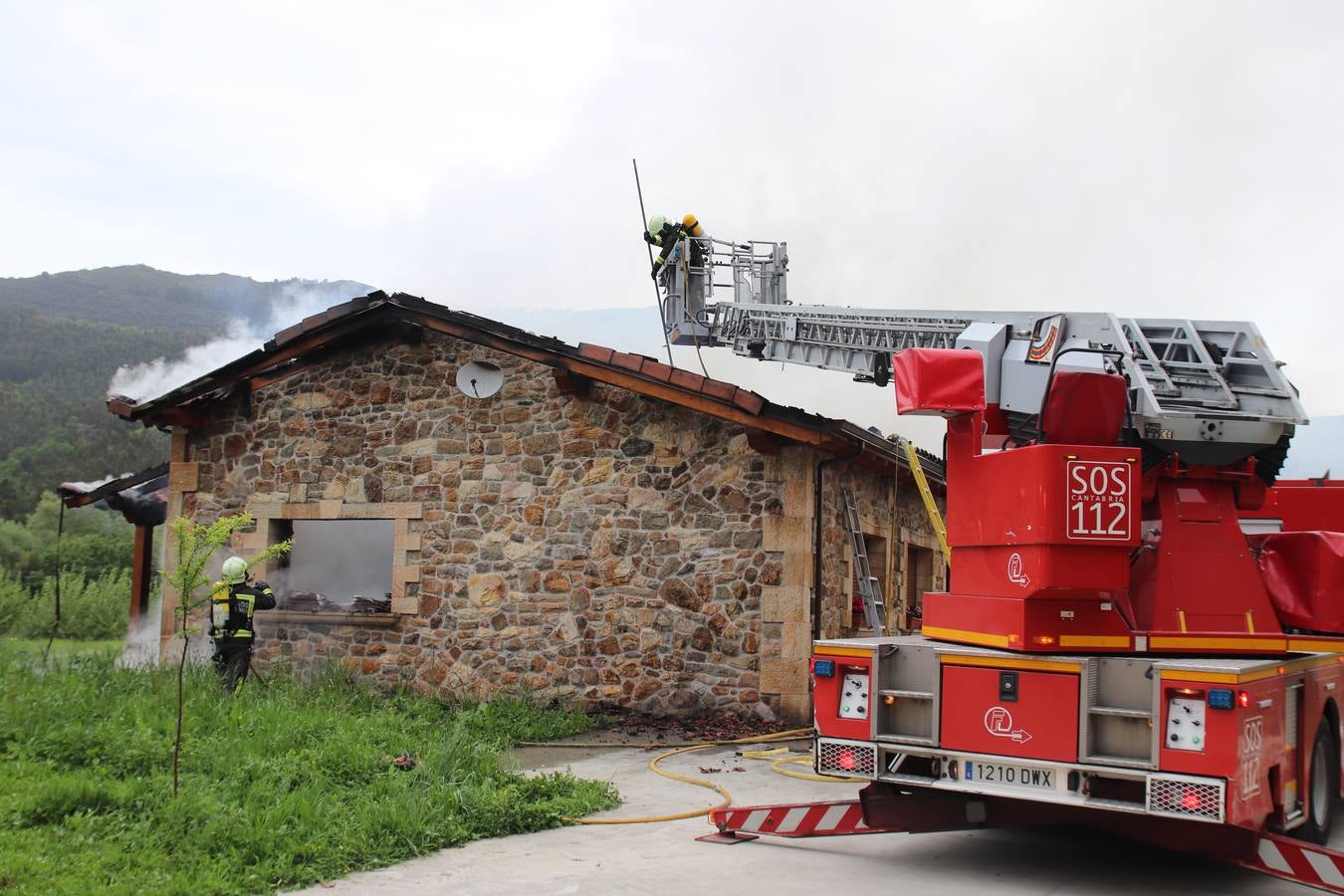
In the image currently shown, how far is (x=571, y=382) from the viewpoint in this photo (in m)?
12.4

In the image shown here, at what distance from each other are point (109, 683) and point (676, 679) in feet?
16.8

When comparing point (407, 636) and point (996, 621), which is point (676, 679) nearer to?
point (407, 636)

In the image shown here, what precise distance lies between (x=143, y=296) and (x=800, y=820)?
337 feet

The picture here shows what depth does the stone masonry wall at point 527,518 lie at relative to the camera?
11789 millimetres

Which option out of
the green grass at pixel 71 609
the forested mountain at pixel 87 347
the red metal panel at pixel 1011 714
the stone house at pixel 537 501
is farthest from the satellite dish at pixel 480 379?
the green grass at pixel 71 609

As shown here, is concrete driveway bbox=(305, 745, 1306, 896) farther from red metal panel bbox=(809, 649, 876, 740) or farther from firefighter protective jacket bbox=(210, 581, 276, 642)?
firefighter protective jacket bbox=(210, 581, 276, 642)

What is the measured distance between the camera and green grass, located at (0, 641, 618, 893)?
5.79 m

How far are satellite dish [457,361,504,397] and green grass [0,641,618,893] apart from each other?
428 centimetres

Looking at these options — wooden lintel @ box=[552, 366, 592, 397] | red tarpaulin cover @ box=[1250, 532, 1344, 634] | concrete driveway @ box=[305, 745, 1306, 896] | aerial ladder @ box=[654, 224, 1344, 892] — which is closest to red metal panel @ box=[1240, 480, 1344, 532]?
aerial ladder @ box=[654, 224, 1344, 892]

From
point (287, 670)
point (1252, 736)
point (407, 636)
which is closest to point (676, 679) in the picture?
point (407, 636)

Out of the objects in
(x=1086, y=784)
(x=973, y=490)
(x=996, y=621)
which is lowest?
(x=1086, y=784)

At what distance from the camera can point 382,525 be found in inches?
613

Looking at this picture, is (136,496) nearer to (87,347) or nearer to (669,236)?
(669,236)

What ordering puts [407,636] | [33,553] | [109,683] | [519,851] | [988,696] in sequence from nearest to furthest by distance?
[988,696] → [519,851] → [109,683] → [407,636] → [33,553]
